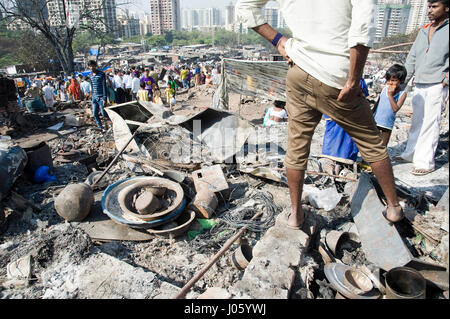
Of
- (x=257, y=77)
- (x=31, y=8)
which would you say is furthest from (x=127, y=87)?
(x=31, y=8)

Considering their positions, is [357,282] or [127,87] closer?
[357,282]

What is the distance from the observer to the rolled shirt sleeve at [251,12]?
6.91 ft

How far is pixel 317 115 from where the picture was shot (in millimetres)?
2137

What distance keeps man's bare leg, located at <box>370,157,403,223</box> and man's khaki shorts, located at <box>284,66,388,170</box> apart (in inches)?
2.1

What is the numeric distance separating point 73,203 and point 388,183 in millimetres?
3420

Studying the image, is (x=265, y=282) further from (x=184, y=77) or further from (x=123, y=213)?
(x=184, y=77)

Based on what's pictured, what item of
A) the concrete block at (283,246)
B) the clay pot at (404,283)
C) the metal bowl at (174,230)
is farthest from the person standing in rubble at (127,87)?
the clay pot at (404,283)

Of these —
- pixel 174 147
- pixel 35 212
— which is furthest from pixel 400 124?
pixel 35 212

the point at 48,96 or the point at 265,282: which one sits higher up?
the point at 265,282

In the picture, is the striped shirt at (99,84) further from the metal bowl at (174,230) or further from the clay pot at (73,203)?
the metal bowl at (174,230)

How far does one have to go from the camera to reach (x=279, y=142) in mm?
5891

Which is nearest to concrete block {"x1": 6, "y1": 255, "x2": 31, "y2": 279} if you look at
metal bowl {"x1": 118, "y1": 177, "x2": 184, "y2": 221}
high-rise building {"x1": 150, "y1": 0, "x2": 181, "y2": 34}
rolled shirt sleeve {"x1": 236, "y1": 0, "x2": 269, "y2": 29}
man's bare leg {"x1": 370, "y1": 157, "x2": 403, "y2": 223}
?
metal bowl {"x1": 118, "y1": 177, "x2": 184, "y2": 221}
